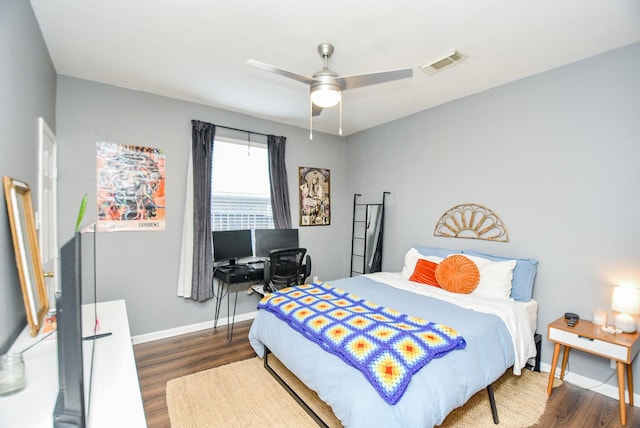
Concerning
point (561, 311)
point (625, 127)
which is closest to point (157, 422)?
point (561, 311)

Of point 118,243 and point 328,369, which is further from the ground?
point 118,243

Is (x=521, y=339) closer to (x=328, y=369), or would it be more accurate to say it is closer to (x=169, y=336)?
(x=328, y=369)

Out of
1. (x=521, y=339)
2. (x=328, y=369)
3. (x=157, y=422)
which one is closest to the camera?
(x=328, y=369)

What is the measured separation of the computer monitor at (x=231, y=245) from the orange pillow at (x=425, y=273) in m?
2.02

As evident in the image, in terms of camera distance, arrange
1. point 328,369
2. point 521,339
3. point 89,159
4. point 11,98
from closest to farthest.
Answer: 1. point 11,98
2. point 328,369
3. point 521,339
4. point 89,159

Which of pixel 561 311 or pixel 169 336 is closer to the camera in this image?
pixel 561 311

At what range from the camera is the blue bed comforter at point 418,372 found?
1.49 metres

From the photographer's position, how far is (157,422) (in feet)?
6.58

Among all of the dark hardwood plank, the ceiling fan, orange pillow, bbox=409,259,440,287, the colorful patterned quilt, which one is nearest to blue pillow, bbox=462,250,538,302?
orange pillow, bbox=409,259,440,287

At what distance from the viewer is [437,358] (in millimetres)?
1713

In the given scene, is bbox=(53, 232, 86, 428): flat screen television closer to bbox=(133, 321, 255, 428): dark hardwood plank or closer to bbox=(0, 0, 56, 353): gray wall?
bbox=(0, 0, 56, 353): gray wall

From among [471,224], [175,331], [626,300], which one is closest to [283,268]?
[175,331]

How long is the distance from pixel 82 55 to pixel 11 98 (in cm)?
130

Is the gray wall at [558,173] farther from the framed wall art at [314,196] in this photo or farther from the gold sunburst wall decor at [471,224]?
the framed wall art at [314,196]
